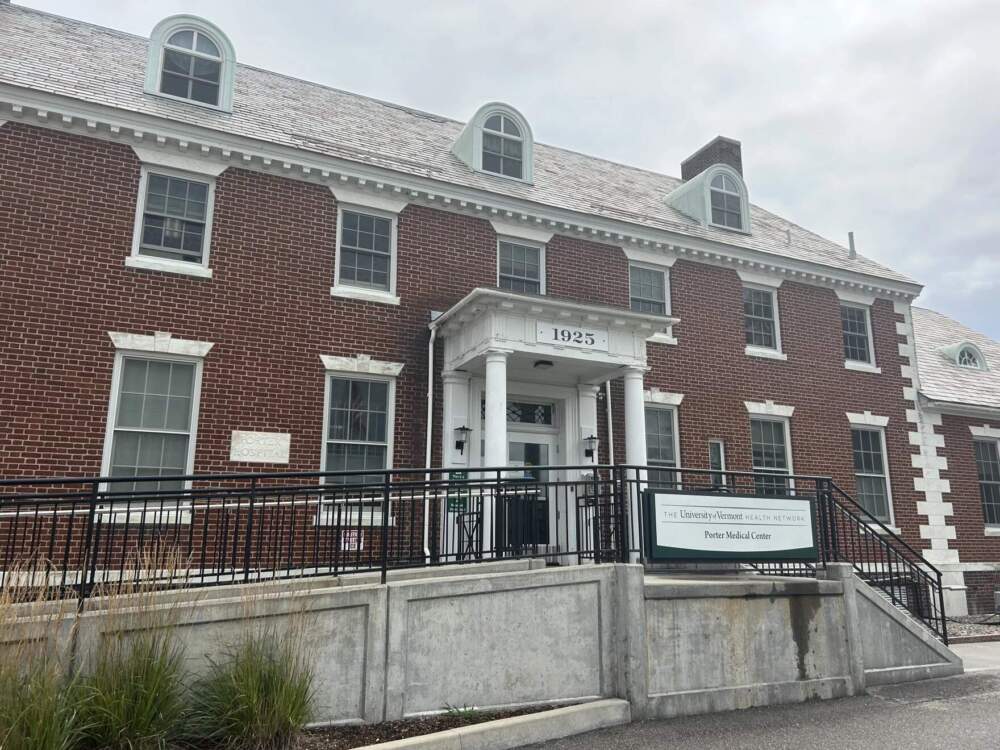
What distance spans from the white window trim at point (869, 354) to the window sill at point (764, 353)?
1.81 m

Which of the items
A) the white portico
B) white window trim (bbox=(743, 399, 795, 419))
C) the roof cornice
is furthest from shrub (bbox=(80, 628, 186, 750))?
white window trim (bbox=(743, 399, 795, 419))

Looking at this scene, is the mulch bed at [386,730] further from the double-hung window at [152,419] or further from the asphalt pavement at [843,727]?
the double-hung window at [152,419]

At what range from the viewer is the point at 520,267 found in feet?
47.0

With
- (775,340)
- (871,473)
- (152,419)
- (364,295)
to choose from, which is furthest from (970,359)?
(152,419)

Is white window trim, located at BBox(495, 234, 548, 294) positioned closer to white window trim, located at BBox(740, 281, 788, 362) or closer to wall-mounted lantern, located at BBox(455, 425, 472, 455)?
wall-mounted lantern, located at BBox(455, 425, 472, 455)

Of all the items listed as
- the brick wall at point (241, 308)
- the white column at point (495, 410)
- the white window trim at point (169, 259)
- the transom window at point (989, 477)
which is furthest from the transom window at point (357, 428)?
the transom window at point (989, 477)

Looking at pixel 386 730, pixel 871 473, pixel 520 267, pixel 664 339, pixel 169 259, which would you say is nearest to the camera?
pixel 386 730

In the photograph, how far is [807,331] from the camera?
16812mm

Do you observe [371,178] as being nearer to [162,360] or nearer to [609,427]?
[162,360]

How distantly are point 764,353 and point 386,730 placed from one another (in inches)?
484

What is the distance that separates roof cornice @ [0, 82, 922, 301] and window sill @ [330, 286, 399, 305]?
1.81 metres

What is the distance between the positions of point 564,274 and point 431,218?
2766 millimetres

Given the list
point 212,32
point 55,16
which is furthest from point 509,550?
point 55,16

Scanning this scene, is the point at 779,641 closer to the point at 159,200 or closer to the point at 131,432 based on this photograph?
the point at 131,432
